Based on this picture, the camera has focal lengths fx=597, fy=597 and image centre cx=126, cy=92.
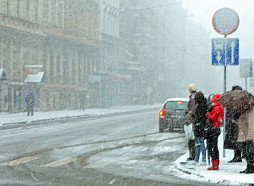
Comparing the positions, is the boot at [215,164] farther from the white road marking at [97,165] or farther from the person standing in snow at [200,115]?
the white road marking at [97,165]

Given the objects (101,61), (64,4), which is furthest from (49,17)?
(101,61)

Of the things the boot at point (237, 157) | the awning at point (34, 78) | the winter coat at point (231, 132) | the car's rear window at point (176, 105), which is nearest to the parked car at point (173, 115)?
the car's rear window at point (176, 105)

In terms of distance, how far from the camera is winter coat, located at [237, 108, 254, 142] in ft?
34.6

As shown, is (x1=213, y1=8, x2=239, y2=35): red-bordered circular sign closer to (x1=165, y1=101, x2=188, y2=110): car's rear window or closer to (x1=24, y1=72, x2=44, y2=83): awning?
(x1=165, y1=101, x2=188, y2=110): car's rear window

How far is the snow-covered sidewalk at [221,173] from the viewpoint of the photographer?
32.5ft

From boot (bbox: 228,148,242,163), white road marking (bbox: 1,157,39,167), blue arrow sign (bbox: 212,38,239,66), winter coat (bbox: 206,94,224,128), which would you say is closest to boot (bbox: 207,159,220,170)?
winter coat (bbox: 206,94,224,128)

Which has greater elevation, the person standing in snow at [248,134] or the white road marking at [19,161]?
the person standing in snow at [248,134]

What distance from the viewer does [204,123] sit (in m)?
11.9

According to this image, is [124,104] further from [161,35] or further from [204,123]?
[204,123]

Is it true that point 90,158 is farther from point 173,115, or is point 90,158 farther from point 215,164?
point 173,115

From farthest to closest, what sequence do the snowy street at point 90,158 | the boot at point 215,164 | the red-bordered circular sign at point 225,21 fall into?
the red-bordered circular sign at point 225,21, the boot at point 215,164, the snowy street at point 90,158

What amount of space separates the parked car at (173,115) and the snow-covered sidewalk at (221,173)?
9842 millimetres

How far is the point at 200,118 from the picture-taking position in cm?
1192

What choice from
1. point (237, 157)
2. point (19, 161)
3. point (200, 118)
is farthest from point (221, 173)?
point (19, 161)
